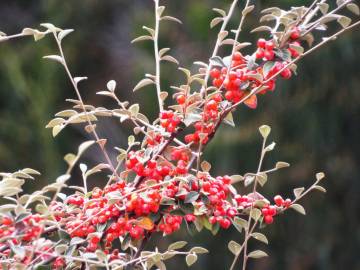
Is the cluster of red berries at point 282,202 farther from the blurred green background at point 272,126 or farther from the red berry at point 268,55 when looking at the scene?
the blurred green background at point 272,126

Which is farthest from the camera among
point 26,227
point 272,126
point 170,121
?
point 272,126

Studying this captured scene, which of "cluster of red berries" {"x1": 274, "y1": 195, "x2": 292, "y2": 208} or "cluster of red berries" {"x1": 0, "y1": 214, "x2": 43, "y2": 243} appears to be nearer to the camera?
"cluster of red berries" {"x1": 0, "y1": 214, "x2": 43, "y2": 243}

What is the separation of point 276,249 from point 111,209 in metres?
3.46

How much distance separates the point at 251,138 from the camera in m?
4.20

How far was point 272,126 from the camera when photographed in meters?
4.15

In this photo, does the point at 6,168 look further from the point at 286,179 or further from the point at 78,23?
the point at 286,179

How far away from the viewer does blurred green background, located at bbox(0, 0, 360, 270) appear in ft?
13.6

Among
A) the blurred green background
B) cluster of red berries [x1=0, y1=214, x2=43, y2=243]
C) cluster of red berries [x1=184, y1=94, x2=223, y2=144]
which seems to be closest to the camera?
cluster of red berries [x1=0, y1=214, x2=43, y2=243]

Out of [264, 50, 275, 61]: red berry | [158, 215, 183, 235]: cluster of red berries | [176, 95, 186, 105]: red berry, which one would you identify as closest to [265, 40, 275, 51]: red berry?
[264, 50, 275, 61]: red berry

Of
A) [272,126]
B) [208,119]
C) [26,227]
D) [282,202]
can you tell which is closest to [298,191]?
[282,202]

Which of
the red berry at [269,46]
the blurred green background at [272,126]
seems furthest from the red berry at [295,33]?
the blurred green background at [272,126]

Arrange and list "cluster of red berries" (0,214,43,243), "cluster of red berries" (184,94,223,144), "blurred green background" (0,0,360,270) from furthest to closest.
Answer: "blurred green background" (0,0,360,270) → "cluster of red berries" (184,94,223,144) → "cluster of red berries" (0,214,43,243)

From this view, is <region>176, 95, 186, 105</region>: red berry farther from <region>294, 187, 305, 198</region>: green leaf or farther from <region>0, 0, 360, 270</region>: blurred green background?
<region>0, 0, 360, 270</region>: blurred green background

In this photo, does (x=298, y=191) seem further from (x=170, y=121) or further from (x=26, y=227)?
(x=26, y=227)
